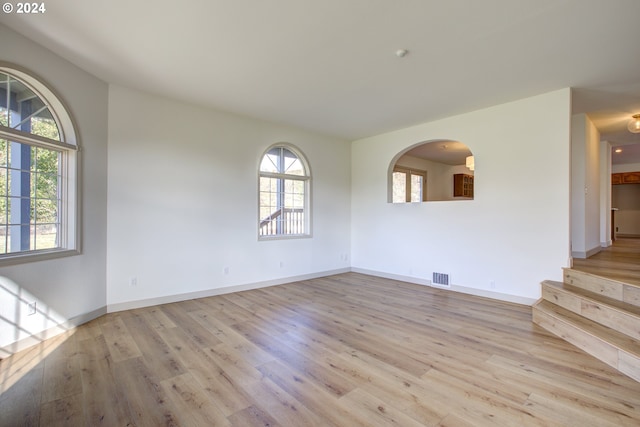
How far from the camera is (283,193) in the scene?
18.0 ft

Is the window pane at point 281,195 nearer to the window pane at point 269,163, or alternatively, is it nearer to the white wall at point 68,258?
the window pane at point 269,163

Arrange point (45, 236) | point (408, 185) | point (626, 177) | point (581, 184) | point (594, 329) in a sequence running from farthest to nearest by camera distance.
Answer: point (626, 177) → point (408, 185) → point (581, 184) → point (45, 236) → point (594, 329)

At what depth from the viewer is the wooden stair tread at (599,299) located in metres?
2.71

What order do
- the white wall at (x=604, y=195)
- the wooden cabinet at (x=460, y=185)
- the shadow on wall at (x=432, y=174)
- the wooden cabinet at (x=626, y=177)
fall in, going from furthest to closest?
the wooden cabinet at (x=460, y=185)
the wooden cabinet at (x=626, y=177)
the shadow on wall at (x=432, y=174)
the white wall at (x=604, y=195)

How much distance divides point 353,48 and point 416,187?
19.3ft

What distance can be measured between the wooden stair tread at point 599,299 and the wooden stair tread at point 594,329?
0.21 metres

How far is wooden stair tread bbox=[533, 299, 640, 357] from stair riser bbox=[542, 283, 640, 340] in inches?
1.8

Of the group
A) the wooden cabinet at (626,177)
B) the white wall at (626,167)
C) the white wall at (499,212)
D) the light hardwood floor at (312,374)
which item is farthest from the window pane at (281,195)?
the white wall at (626,167)

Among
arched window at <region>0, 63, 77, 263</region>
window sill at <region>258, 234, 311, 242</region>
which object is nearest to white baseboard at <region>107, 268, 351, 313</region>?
window sill at <region>258, 234, 311, 242</region>

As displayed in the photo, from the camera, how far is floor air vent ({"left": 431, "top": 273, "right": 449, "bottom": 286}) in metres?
4.89

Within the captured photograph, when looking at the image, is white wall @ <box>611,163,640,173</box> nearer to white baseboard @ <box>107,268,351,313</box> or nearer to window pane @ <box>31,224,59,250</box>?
white baseboard @ <box>107,268,351,313</box>

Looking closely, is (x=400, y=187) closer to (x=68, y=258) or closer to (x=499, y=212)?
(x=499, y=212)

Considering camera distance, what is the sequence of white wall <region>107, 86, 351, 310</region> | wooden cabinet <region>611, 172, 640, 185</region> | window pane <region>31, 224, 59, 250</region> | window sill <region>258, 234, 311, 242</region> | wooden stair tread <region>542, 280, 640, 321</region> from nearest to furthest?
1. wooden stair tread <region>542, 280, 640, 321</region>
2. window pane <region>31, 224, 59, 250</region>
3. white wall <region>107, 86, 351, 310</region>
4. window sill <region>258, 234, 311, 242</region>
5. wooden cabinet <region>611, 172, 640, 185</region>

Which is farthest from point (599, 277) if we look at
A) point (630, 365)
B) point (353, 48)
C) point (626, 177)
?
point (626, 177)
